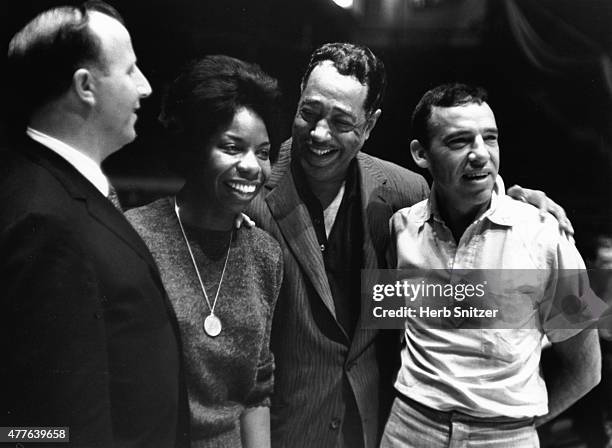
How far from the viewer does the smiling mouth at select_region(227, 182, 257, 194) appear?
246 centimetres

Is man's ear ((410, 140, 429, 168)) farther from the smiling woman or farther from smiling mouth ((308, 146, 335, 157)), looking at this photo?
the smiling woman

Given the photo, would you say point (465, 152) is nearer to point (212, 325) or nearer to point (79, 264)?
point (212, 325)

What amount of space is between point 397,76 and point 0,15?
5.51ft

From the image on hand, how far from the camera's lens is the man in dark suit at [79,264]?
211cm

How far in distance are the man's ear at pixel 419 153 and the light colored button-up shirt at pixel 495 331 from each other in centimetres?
14

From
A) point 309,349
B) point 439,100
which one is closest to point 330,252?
point 309,349

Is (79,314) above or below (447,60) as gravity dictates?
below

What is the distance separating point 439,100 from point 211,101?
0.95 m

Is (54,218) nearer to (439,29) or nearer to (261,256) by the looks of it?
(261,256)

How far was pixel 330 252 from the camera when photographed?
8.46 feet

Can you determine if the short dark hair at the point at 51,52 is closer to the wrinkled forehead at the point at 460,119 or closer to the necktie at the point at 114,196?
the necktie at the point at 114,196

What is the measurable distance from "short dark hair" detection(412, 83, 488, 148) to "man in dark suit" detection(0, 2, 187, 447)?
44.9 inches

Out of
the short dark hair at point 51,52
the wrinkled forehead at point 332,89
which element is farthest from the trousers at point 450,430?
the short dark hair at point 51,52

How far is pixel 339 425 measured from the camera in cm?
255
